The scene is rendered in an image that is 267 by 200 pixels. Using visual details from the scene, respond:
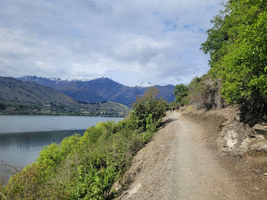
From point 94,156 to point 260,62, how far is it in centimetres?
1340

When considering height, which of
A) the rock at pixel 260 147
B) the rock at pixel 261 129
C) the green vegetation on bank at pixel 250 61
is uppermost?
the green vegetation on bank at pixel 250 61

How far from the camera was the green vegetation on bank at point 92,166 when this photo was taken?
7355mm

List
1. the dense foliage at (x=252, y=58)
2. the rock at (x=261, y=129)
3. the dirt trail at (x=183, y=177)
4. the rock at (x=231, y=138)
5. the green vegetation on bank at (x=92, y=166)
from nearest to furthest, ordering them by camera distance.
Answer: the dirt trail at (x=183, y=177)
the green vegetation on bank at (x=92, y=166)
the dense foliage at (x=252, y=58)
the rock at (x=261, y=129)
the rock at (x=231, y=138)

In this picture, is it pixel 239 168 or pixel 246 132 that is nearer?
pixel 239 168

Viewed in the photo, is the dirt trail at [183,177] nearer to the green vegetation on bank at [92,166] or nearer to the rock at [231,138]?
the rock at [231,138]

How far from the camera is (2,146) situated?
2314 inches

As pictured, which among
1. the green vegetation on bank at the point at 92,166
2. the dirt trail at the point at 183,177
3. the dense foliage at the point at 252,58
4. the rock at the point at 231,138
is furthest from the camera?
the rock at the point at 231,138

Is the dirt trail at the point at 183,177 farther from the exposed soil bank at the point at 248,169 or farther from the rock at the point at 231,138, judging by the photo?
the rock at the point at 231,138

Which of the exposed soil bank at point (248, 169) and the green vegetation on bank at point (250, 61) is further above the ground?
the green vegetation on bank at point (250, 61)

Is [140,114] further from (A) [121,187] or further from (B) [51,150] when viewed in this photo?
(B) [51,150]

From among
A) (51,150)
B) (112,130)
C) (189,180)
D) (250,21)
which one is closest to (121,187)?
(189,180)

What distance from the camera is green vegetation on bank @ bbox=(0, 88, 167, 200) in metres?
7.36

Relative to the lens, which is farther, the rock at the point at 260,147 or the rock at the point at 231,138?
the rock at the point at 231,138

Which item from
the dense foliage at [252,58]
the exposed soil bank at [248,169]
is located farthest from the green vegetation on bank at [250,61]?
the exposed soil bank at [248,169]
